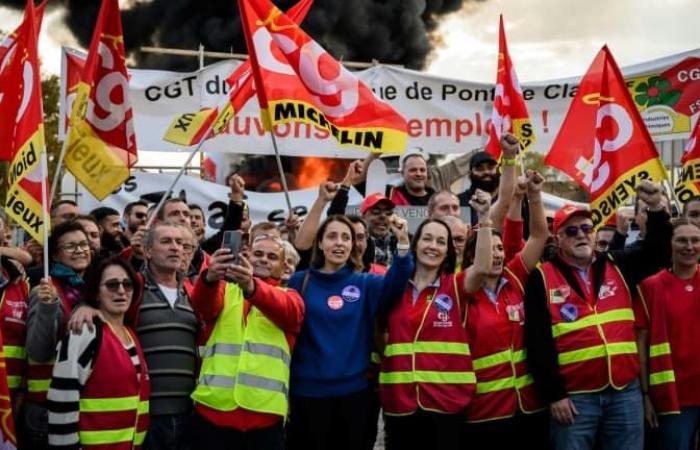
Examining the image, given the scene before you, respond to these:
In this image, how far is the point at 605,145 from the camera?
258 inches

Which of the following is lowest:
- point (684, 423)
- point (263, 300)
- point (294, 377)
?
point (684, 423)

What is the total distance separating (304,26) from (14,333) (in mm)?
20535

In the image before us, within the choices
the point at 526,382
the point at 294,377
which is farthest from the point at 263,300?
the point at 526,382

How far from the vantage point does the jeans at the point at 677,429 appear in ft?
18.5

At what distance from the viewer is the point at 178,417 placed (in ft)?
16.3

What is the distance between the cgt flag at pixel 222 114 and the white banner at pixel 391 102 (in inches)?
79.7

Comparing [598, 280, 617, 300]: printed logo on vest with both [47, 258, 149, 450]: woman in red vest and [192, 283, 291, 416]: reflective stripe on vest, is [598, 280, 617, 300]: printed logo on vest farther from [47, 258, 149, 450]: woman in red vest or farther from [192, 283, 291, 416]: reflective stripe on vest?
[47, 258, 149, 450]: woman in red vest

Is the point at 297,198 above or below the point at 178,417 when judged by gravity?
above

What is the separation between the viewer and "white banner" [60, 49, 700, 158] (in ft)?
33.6

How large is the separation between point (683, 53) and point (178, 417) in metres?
6.44

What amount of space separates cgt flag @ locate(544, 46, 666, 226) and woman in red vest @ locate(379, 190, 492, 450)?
1.46 meters

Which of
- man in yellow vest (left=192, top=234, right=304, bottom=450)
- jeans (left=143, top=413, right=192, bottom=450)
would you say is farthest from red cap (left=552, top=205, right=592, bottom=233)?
jeans (left=143, top=413, right=192, bottom=450)

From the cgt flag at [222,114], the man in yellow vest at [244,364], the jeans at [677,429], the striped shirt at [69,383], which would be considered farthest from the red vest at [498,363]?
the cgt flag at [222,114]

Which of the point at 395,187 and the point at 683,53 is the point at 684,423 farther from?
the point at 683,53
